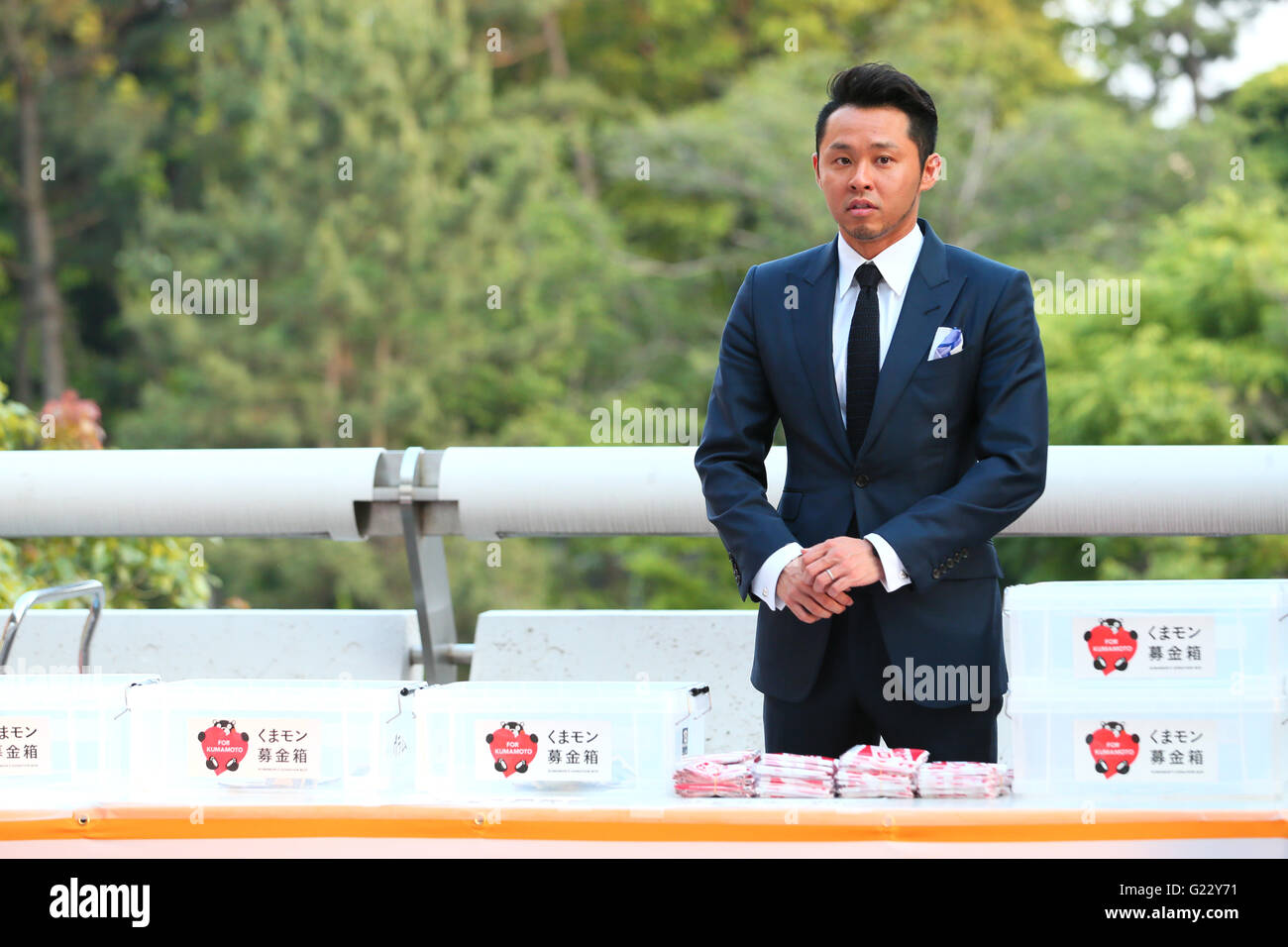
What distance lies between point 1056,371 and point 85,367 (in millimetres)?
12563

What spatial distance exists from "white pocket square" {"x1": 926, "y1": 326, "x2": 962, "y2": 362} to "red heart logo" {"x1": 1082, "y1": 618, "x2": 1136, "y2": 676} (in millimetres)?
449

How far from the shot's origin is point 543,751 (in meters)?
1.83

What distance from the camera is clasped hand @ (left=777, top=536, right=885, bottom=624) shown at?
1.96m

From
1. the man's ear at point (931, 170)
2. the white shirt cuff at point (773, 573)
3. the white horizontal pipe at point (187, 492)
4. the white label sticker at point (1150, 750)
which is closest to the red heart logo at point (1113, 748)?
the white label sticker at point (1150, 750)

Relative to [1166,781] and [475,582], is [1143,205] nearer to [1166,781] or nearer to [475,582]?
[475,582]

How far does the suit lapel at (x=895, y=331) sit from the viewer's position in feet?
6.85

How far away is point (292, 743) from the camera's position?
186cm

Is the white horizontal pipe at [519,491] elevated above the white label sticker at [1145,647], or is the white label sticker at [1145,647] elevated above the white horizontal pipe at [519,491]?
the white horizontal pipe at [519,491]

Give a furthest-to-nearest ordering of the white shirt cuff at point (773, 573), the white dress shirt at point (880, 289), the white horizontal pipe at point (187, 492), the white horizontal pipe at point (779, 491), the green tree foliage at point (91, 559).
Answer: the green tree foliage at point (91, 559) < the white horizontal pipe at point (187, 492) < the white horizontal pipe at point (779, 491) < the white dress shirt at point (880, 289) < the white shirt cuff at point (773, 573)

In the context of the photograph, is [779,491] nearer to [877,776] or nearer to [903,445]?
[903,445]

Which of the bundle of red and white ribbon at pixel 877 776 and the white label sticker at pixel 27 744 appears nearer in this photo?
the bundle of red and white ribbon at pixel 877 776

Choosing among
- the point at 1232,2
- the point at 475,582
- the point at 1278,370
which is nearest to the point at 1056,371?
the point at 1278,370

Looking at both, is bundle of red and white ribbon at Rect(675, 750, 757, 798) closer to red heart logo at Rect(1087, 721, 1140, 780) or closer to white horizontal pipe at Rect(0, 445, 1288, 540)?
red heart logo at Rect(1087, 721, 1140, 780)

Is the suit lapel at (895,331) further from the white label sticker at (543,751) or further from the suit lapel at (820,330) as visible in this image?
the white label sticker at (543,751)
